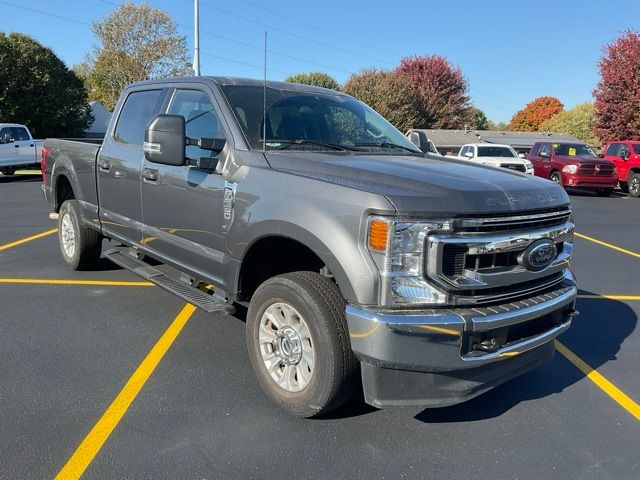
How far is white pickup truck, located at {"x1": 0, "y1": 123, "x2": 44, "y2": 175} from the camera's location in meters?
18.8

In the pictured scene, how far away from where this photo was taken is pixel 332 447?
9.92 feet

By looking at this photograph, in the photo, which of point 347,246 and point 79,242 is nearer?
point 347,246

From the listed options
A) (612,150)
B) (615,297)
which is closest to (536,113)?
(612,150)

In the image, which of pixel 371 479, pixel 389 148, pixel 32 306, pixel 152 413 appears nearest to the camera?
pixel 371 479

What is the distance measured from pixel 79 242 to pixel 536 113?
95.9 metres

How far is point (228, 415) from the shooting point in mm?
3328

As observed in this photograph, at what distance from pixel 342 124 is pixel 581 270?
473cm

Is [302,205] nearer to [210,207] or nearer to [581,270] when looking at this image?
[210,207]

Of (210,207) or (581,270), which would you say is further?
(581,270)

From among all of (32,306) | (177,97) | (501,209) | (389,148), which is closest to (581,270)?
(389,148)

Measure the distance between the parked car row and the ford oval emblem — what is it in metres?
16.1

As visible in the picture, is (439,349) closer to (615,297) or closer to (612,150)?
(615,297)

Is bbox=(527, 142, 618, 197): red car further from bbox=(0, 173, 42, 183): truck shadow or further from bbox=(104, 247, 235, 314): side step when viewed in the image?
bbox=(0, 173, 42, 183): truck shadow

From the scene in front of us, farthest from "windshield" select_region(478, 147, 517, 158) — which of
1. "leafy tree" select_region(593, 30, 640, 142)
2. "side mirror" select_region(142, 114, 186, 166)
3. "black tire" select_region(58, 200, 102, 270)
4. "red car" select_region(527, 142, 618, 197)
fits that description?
"side mirror" select_region(142, 114, 186, 166)
